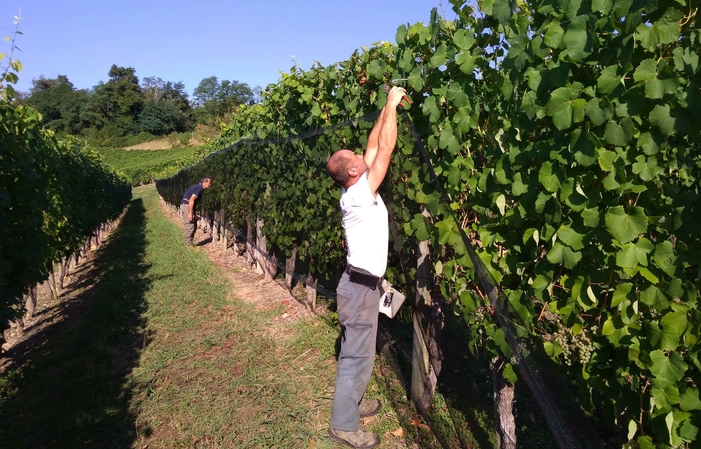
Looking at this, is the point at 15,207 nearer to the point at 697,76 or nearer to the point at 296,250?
the point at 296,250

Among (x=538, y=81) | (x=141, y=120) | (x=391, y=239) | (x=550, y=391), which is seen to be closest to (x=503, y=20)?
(x=538, y=81)

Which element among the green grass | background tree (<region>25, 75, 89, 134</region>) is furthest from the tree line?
the green grass

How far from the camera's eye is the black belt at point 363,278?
3201 millimetres

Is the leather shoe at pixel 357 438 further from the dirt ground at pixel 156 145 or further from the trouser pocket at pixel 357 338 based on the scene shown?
the dirt ground at pixel 156 145

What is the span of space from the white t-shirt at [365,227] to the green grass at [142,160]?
6139 centimetres

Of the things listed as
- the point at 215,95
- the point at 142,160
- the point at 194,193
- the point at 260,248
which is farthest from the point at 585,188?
the point at 215,95

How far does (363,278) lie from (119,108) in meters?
117

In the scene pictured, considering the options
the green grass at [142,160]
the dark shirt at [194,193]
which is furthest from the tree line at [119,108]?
the dark shirt at [194,193]

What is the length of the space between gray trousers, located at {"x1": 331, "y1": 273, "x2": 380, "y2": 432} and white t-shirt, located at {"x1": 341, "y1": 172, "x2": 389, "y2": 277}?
194 mm

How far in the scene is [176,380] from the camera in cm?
450

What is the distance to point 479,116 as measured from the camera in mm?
2586

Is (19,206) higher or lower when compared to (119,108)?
lower

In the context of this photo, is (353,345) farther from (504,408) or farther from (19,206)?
(19,206)

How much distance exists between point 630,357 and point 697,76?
0.89 metres
